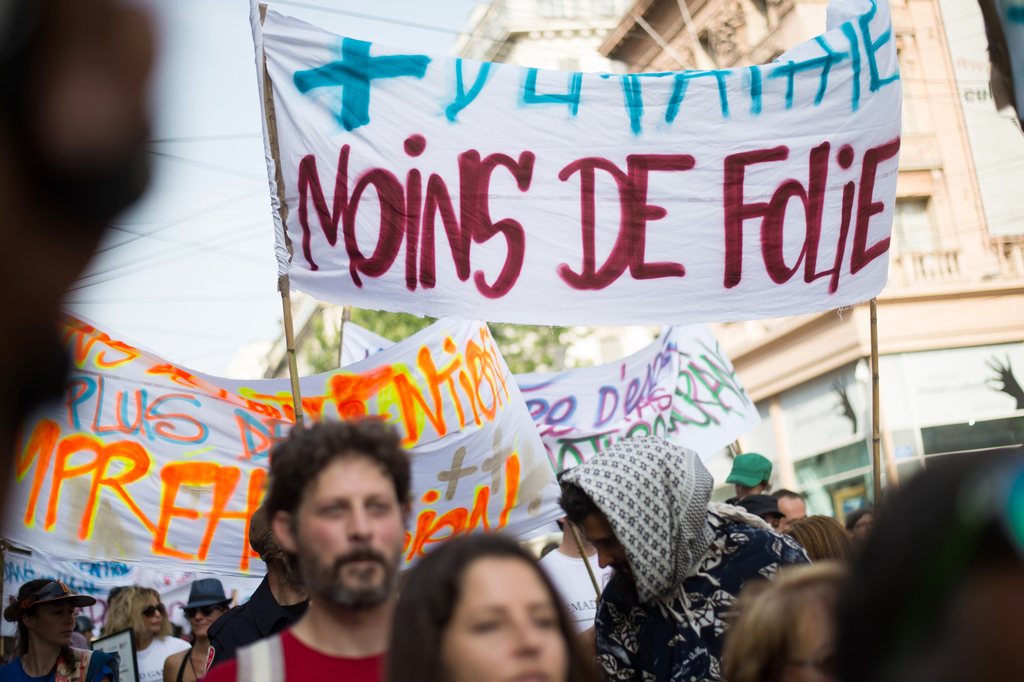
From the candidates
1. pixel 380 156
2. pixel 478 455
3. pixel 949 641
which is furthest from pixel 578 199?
pixel 949 641

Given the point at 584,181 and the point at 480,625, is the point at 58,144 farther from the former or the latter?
the point at 584,181

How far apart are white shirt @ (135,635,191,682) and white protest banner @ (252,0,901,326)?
366 centimetres

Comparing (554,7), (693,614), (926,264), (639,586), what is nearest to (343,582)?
(639,586)

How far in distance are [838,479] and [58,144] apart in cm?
1671

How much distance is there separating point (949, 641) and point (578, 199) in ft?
12.1

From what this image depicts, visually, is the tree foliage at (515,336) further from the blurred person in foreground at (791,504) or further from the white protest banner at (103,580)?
the blurred person in foreground at (791,504)

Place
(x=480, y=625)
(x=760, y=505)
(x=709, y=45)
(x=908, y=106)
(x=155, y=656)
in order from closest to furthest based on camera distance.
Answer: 1. (x=480, y=625)
2. (x=760, y=505)
3. (x=155, y=656)
4. (x=908, y=106)
5. (x=709, y=45)

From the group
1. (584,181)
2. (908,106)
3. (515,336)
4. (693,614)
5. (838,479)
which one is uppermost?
(908,106)

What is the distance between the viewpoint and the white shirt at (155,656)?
6309mm

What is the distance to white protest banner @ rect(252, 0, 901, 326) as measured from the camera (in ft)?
13.6

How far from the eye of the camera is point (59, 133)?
525 millimetres

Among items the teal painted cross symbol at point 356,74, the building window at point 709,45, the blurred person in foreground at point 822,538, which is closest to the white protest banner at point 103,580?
the teal painted cross symbol at point 356,74

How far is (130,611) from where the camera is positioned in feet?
21.9

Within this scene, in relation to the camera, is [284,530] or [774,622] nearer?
[774,622]
